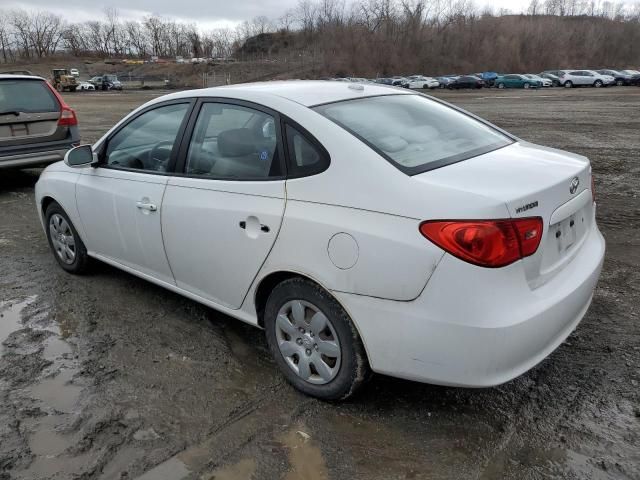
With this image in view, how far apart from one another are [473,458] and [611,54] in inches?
4250

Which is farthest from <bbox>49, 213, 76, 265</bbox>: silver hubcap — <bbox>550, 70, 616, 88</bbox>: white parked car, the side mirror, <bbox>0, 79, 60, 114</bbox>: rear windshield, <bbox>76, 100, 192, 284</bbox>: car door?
<bbox>550, 70, 616, 88</bbox>: white parked car

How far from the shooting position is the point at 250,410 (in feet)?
9.54

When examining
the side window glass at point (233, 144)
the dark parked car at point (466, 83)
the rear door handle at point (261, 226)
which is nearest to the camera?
the rear door handle at point (261, 226)

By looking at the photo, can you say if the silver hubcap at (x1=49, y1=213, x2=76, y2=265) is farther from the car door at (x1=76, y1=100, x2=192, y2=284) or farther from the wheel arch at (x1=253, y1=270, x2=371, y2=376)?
the wheel arch at (x1=253, y1=270, x2=371, y2=376)

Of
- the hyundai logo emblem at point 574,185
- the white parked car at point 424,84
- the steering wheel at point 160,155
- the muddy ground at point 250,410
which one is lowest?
the white parked car at point 424,84

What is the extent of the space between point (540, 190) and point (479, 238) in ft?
1.47

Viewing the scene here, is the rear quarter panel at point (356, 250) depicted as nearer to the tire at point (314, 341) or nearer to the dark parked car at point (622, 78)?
the tire at point (314, 341)

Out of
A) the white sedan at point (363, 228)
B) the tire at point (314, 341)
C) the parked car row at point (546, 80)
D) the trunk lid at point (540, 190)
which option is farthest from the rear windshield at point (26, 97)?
the parked car row at point (546, 80)

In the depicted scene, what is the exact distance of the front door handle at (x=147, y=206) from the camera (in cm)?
353

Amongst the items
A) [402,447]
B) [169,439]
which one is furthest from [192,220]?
[402,447]

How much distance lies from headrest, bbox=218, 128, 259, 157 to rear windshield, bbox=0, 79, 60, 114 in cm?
589

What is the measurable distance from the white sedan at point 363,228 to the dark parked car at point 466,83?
174 ft

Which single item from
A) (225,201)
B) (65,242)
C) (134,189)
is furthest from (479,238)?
(65,242)

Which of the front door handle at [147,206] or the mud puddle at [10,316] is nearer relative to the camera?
the front door handle at [147,206]
